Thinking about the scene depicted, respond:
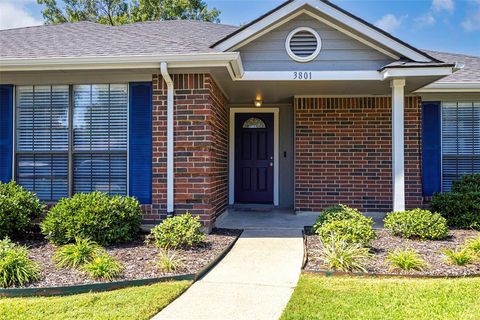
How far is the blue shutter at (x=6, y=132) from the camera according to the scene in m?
6.71

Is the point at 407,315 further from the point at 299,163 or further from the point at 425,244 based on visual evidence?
the point at 299,163

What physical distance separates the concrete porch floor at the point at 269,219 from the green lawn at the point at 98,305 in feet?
10.7

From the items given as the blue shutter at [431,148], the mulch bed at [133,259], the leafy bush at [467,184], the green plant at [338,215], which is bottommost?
the mulch bed at [133,259]

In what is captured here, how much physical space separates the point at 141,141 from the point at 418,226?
15.0 feet

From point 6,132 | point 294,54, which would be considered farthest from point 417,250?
point 6,132

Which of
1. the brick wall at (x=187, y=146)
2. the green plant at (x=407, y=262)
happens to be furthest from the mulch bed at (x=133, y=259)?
the green plant at (x=407, y=262)

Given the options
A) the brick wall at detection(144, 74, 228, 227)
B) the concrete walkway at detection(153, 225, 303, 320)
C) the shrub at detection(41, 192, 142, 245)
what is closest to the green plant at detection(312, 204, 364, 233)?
the concrete walkway at detection(153, 225, 303, 320)

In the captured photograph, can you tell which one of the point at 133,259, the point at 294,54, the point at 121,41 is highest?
the point at 121,41

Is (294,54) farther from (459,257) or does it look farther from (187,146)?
(459,257)

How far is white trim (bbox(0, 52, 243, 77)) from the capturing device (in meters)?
5.83

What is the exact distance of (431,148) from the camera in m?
7.84

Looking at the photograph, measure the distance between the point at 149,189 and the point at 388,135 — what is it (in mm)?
4922

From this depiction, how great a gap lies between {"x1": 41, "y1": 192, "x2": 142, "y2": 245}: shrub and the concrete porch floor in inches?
78.1

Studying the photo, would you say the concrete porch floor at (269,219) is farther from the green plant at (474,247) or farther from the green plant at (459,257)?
the green plant at (459,257)
